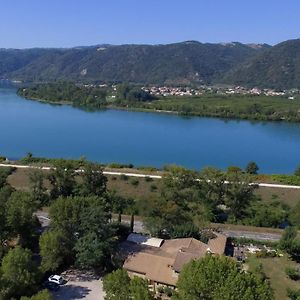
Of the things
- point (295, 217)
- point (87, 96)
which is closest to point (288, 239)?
point (295, 217)

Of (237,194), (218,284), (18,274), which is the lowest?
(18,274)

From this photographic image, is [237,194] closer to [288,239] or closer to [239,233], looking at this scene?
[239,233]

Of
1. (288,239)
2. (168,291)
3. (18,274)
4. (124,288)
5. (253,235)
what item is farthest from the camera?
(253,235)

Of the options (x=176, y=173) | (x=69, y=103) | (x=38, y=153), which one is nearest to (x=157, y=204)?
(x=176, y=173)

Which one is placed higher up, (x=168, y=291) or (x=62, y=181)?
(x=62, y=181)

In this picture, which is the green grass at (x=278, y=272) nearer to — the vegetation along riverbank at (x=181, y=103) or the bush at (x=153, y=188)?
the bush at (x=153, y=188)

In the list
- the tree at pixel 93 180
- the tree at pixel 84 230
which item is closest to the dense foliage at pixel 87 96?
the tree at pixel 93 180
